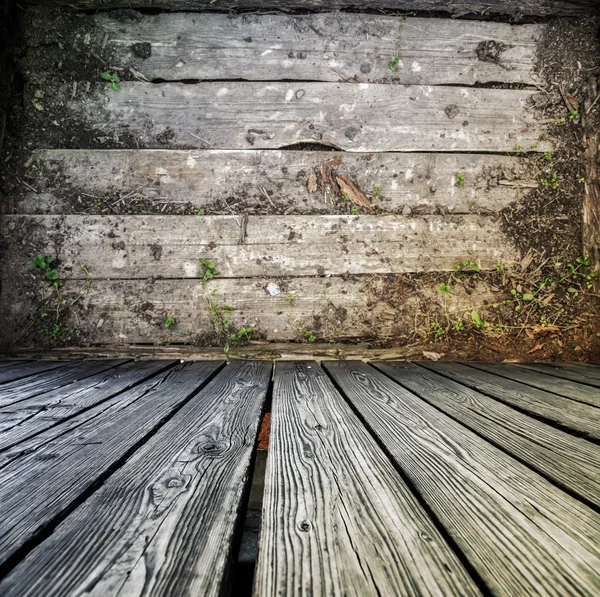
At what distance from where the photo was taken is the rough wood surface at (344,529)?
557 mm

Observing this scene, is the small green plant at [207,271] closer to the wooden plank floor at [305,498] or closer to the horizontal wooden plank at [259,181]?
the horizontal wooden plank at [259,181]

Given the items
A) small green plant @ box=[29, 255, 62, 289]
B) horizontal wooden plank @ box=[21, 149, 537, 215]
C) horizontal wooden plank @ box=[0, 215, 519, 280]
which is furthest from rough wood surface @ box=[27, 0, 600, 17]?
small green plant @ box=[29, 255, 62, 289]

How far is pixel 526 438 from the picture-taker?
1.12 metres

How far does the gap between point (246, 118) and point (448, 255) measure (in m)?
1.86

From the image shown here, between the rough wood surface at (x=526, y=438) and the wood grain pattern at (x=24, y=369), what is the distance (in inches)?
77.4

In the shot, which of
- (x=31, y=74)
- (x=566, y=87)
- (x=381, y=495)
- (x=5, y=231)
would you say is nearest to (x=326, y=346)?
(x=381, y=495)

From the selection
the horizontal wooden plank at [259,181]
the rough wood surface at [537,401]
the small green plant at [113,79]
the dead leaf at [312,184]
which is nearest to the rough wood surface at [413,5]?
the small green plant at [113,79]

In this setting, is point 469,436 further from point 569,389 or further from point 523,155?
point 523,155

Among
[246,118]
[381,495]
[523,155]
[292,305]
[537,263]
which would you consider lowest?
[381,495]

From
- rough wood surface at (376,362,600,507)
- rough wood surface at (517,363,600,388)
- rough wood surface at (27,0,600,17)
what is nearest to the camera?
rough wood surface at (376,362,600,507)

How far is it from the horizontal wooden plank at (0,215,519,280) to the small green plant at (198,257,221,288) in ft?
0.08

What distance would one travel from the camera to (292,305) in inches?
110

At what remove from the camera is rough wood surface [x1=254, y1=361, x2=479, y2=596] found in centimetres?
56

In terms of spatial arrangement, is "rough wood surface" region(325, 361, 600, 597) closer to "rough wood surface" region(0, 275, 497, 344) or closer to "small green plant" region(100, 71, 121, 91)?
"rough wood surface" region(0, 275, 497, 344)
